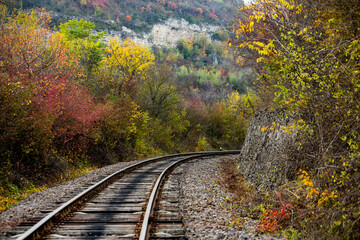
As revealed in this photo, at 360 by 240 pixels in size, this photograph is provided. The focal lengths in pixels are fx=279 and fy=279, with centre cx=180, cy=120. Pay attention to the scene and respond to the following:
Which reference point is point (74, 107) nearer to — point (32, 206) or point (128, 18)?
point (32, 206)

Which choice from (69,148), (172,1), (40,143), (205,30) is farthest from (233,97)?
(172,1)

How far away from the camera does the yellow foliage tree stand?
29.1 metres

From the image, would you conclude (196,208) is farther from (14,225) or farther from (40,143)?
(40,143)

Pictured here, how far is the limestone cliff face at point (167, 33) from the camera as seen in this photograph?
14388cm

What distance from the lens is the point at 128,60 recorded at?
1176 inches

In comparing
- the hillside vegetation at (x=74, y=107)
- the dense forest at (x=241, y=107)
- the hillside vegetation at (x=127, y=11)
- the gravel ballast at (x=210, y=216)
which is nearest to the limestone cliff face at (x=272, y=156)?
the dense forest at (x=241, y=107)

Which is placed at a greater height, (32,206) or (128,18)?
(128,18)

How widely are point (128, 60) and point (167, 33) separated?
138024mm

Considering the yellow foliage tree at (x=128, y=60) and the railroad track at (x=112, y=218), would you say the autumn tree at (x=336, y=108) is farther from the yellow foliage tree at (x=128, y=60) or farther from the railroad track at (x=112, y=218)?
the yellow foliage tree at (x=128, y=60)

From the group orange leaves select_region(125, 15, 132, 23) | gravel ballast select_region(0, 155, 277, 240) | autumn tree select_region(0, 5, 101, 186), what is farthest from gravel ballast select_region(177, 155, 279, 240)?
orange leaves select_region(125, 15, 132, 23)

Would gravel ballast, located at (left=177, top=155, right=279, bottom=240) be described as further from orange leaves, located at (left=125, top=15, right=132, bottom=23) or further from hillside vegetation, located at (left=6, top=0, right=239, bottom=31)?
orange leaves, located at (left=125, top=15, right=132, bottom=23)

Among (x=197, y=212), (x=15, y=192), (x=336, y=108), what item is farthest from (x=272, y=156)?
(x=15, y=192)

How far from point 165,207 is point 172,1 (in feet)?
665

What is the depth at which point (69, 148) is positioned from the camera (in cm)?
1795
